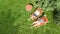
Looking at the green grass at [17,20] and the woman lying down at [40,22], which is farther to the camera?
the woman lying down at [40,22]

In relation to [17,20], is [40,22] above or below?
below

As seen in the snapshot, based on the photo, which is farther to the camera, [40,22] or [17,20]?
[40,22]

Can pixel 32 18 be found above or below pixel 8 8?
below

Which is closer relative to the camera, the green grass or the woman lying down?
the green grass

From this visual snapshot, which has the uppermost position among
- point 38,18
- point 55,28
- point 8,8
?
point 8,8

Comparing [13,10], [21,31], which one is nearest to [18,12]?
[13,10]

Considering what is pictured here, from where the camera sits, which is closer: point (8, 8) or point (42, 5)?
point (42, 5)

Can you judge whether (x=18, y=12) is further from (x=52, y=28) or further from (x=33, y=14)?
(x=52, y=28)
